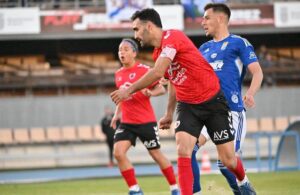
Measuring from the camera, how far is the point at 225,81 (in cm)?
934

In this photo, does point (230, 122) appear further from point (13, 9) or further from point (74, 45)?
point (74, 45)

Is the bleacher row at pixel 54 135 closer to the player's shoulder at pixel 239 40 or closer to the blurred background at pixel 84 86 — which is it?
the blurred background at pixel 84 86

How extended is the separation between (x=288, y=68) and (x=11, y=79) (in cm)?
1107

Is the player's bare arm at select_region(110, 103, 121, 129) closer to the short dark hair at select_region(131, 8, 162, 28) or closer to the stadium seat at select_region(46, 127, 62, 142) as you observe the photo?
the short dark hair at select_region(131, 8, 162, 28)

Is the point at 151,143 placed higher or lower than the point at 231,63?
lower

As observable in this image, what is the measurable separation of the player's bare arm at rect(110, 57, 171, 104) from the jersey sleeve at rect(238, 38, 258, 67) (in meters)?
1.81

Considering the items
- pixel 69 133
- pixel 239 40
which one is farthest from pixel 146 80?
pixel 69 133

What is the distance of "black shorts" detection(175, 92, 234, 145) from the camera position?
839 cm

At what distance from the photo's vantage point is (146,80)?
7.47 metres

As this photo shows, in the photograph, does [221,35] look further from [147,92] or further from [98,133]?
[98,133]

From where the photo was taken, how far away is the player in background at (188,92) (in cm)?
799

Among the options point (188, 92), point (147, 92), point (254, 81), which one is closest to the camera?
point (188, 92)

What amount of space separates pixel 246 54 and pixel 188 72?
4.31ft

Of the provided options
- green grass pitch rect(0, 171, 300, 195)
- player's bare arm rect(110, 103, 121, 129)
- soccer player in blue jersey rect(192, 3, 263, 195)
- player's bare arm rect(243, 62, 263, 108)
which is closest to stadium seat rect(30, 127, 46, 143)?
green grass pitch rect(0, 171, 300, 195)
